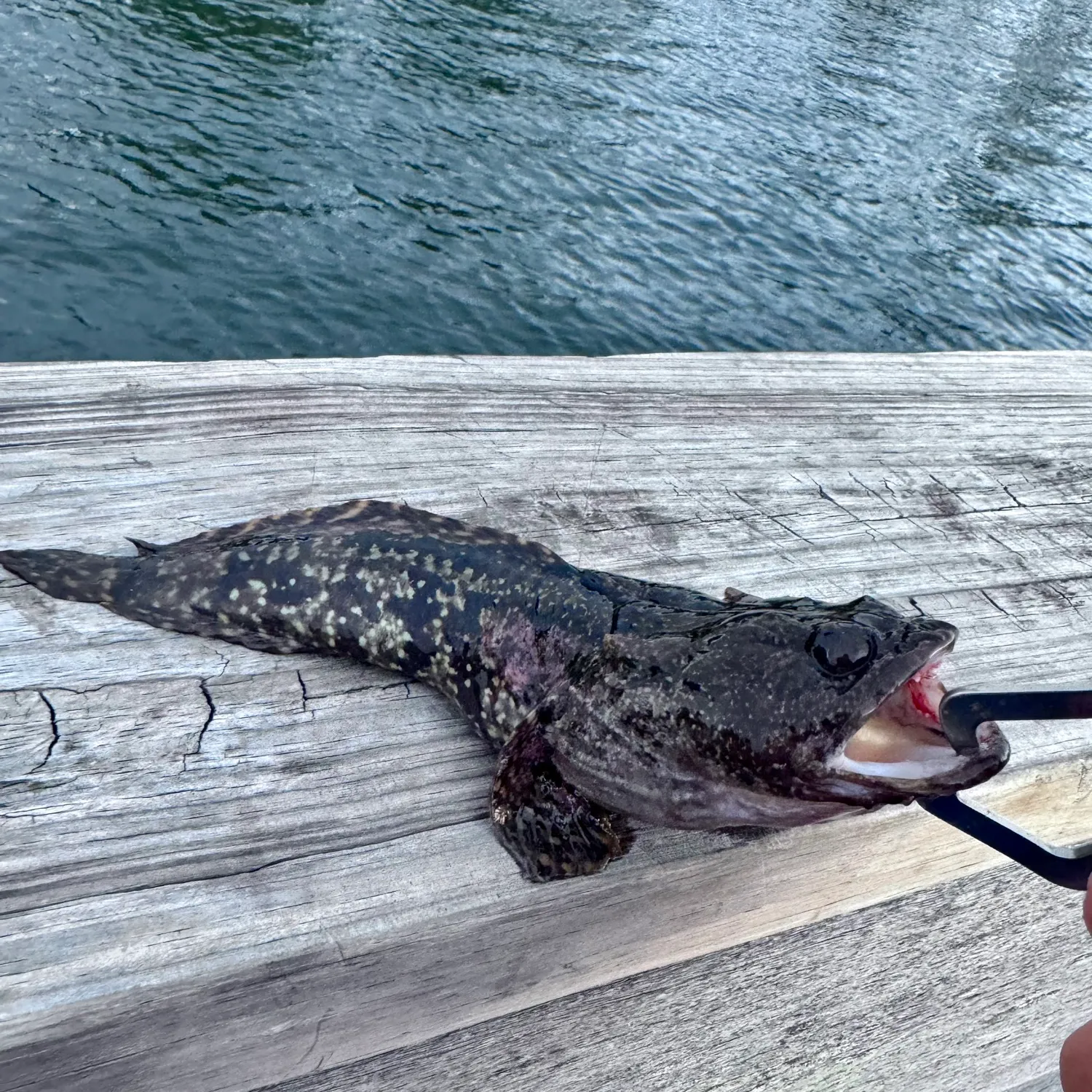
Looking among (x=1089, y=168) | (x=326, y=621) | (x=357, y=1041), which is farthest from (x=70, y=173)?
(x=1089, y=168)

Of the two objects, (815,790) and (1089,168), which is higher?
(815,790)

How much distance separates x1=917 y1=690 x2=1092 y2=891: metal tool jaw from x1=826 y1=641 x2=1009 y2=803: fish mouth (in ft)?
0.10

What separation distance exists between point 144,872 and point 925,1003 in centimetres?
212

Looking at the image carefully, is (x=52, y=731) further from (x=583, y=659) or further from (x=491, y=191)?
(x=491, y=191)

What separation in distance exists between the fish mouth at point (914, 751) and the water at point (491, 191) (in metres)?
8.81

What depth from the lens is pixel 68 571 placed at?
2430 millimetres

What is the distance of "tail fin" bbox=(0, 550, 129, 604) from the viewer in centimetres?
239

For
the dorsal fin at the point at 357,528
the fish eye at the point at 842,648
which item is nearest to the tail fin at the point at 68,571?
the dorsal fin at the point at 357,528

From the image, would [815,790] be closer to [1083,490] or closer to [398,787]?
[398,787]

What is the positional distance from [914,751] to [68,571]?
6.31 feet

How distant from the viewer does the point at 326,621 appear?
7.87 ft

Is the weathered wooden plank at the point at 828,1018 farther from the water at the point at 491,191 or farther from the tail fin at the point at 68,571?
the water at the point at 491,191

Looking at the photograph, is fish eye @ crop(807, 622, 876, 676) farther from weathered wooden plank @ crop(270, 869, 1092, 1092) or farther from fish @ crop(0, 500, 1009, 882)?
weathered wooden plank @ crop(270, 869, 1092, 1092)

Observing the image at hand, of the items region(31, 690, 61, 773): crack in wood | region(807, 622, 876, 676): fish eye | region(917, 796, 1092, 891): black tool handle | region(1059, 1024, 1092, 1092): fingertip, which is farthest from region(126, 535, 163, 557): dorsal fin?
region(1059, 1024, 1092, 1092): fingertip
